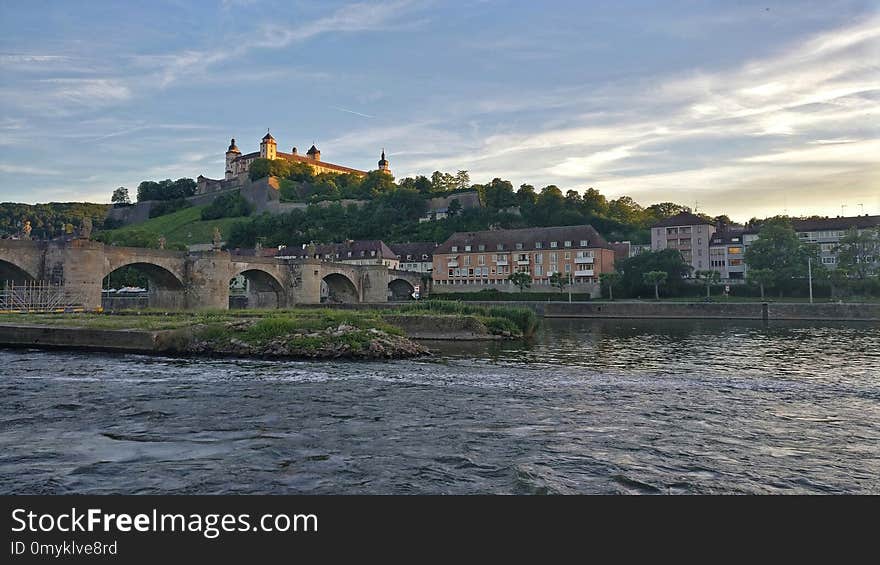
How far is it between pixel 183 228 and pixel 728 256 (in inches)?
5024

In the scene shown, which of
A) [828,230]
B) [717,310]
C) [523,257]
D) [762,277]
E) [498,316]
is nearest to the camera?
[498,316]

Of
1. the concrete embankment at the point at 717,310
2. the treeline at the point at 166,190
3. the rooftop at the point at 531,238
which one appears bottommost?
the concrete embankment at the point at 717,310

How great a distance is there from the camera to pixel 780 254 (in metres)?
82.6

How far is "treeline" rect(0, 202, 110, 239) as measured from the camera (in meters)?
146

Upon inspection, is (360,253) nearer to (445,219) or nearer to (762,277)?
(445,219)

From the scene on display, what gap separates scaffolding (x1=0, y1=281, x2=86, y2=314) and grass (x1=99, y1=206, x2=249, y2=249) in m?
98.0

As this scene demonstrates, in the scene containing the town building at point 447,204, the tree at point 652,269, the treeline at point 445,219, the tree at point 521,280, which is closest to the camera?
the tree at point 652,269

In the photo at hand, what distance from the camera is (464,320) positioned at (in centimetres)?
4050

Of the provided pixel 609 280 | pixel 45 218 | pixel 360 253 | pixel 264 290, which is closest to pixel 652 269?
pixel 609 280

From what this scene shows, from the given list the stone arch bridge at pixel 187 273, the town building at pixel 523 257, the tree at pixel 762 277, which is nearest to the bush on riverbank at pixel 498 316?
the stone arch bridge at pixel 187 273

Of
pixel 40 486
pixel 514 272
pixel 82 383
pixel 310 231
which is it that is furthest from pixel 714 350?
pixel 310 231

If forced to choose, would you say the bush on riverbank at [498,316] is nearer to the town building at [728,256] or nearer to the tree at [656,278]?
the tree at [656,278]

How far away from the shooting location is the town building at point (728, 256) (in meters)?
101
